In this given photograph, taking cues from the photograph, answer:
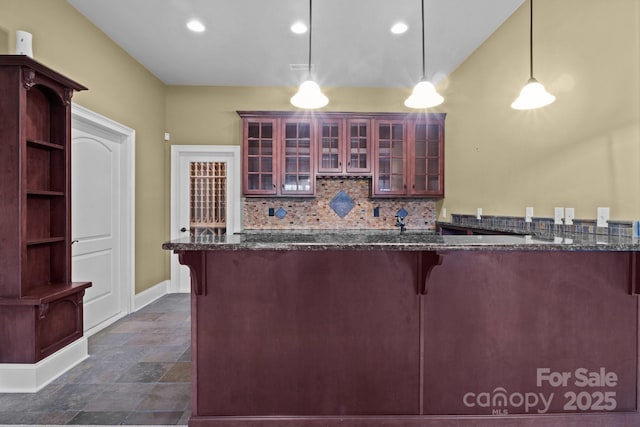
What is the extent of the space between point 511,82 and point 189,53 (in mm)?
3380

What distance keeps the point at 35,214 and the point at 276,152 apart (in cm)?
253

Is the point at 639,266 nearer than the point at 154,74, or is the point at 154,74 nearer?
the point at 639,266

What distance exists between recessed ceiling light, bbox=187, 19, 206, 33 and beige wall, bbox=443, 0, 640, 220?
2.91m

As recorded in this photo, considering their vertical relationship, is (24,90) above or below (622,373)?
above

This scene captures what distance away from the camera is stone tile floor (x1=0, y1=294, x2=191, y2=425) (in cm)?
185

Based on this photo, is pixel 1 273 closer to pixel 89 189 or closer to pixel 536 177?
pixel 89 189

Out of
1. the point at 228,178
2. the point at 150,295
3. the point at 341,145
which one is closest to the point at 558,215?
the point at 341,145

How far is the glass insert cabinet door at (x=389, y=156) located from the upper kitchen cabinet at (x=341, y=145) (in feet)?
0.52

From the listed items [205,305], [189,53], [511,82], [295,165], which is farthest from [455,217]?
[189,53]

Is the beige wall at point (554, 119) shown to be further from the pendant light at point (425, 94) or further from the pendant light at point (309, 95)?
the pendant light at point (309, 95)

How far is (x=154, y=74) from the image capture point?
4074 mm

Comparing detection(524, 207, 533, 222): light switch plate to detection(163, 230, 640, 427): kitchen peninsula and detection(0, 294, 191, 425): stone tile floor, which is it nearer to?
detection(163, 230, 640, 427): kitchen peninsula

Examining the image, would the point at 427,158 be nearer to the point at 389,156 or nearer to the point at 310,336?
the point at 389,156

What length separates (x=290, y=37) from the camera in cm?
318
